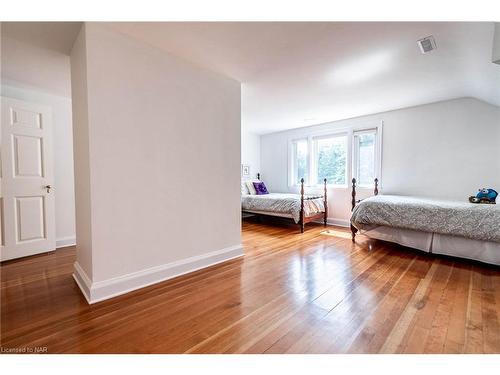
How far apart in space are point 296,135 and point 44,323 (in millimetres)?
5280

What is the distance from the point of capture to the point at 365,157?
15.2ft

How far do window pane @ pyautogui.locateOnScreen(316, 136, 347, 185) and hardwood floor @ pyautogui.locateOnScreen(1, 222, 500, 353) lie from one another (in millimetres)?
2506

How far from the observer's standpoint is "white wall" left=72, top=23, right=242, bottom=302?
73.9 inches

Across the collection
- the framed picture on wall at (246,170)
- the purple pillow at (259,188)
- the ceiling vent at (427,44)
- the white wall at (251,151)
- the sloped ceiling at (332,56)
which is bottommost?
the purple pillow at (259,188)

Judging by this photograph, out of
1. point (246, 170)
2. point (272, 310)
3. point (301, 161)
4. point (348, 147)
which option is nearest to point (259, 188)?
point (246, 170)

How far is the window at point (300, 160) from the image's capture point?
18.2 feet

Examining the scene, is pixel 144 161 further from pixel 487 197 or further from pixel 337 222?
pixel 337 222

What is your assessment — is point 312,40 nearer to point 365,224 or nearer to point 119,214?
point 119,214

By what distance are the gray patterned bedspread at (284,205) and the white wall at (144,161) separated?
195cm

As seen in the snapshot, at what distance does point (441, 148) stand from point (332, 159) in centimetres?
187

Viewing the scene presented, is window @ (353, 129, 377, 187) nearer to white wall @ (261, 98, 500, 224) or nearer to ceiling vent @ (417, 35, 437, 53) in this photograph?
white wall @ (261, 98, 500, 224)

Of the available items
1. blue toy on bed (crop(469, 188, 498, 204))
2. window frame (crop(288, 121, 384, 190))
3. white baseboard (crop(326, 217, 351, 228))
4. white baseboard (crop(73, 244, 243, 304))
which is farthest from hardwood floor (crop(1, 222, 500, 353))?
window frame (crop(288, 121, 384, 190))

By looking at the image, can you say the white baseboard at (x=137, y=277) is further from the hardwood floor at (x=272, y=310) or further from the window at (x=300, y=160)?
the window at (x=300, y=160)

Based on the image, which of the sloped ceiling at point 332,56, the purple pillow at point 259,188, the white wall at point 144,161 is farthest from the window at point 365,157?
the white wall at point 144,161
